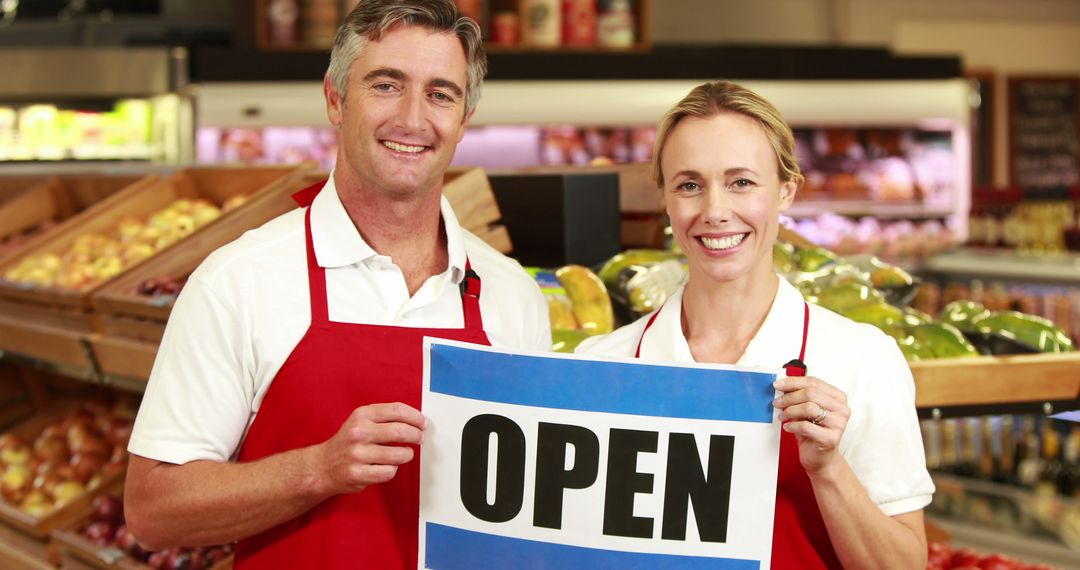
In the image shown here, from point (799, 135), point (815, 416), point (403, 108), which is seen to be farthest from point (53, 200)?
point (799, 135)

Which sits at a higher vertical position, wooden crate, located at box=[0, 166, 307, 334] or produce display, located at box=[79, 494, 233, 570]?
wooden crate, located at box=[0, 166, 307, 334]

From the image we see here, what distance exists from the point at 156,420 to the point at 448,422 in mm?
454

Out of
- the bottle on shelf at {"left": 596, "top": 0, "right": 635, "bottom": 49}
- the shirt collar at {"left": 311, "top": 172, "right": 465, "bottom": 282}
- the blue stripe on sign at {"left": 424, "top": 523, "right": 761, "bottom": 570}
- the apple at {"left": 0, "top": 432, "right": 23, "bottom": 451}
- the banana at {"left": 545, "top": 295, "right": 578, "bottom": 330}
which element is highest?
the bottle on shelf at {"left": 596, "top": 0, "right": 635, "bottom": 49}

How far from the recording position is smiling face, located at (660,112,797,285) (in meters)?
1.66

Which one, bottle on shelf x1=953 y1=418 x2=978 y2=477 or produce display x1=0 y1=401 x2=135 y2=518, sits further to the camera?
bottle on shelf x1=953 y1=418 x2=978 y2=477

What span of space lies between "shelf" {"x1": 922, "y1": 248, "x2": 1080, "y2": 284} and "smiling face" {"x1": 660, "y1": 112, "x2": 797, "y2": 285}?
4082 millimetres

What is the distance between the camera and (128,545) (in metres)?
3.02

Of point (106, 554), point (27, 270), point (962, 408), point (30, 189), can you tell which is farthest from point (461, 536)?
point (30, 189)

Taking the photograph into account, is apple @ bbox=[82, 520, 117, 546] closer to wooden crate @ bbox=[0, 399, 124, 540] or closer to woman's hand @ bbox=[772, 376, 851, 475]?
wooden crate @ bbox=[0, 399, 124, 540]

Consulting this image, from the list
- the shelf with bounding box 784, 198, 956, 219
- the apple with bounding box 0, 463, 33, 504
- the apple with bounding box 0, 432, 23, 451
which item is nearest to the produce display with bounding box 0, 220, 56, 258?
the apple with bounding box 0, 432, 23, 451

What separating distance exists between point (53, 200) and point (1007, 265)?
4354 millimetres

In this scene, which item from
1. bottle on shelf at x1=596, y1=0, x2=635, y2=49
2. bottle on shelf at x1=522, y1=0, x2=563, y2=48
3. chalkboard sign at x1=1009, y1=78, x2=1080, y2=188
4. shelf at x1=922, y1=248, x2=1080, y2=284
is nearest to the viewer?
shelf at x1=922, y1=248, x2=1080, y2=284

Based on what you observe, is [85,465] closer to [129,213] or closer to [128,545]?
[128,545]

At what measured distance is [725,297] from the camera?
176cm
